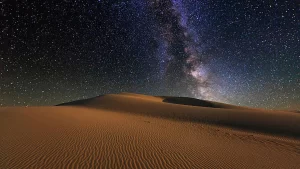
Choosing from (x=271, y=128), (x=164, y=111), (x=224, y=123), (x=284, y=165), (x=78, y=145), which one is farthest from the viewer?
(x=164, y=111)

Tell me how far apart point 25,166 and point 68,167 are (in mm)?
1216

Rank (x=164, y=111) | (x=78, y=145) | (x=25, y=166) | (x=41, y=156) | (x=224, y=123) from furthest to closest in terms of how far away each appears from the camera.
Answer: (x=164, y=111), (x=224, y=123), (x=78, y=145), (x=41, y=156), (x=25, y=166)

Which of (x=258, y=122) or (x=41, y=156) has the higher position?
(x=258, y=122)

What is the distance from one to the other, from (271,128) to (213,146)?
990cm

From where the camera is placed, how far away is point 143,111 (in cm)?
2511

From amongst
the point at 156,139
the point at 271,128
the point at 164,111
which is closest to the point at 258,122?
the point at 271,128

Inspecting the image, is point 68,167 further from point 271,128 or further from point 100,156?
point 271,128

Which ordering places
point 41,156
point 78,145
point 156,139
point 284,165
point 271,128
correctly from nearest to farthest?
1. point 41,156
2. point 284,165
3. point 78,145
4. point 156,139
5. point 271,128

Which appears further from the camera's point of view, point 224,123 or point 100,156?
point 224,123

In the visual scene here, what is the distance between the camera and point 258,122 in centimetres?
1903

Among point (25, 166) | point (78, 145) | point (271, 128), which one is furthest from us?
point (271, 128)

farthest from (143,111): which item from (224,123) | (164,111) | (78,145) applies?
(78,145)

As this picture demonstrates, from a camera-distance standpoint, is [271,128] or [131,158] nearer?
[131,158]

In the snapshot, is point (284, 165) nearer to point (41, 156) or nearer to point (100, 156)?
point (100, 156)
